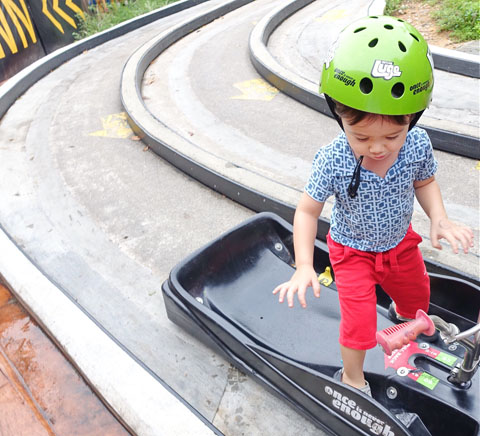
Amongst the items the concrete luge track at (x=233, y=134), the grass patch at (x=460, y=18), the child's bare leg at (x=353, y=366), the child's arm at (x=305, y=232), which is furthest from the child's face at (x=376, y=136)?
the grass patch at (x=460, y=18)

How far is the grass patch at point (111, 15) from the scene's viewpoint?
10.4 m

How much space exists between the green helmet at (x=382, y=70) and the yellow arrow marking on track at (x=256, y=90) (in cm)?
417

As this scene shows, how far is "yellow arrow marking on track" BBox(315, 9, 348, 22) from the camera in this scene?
8633mm

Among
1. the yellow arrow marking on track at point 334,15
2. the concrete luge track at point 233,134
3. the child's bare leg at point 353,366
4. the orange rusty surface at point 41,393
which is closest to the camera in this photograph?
the child's bare leg at point 353,366

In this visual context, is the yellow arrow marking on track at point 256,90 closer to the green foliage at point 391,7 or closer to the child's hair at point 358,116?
the green foliage at point 391,7

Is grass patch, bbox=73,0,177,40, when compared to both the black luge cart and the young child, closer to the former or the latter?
the black luge cart

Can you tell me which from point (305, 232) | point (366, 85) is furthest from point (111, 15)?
point (366, 85)

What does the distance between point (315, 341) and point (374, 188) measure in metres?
0.95

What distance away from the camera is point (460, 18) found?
6.55 metres

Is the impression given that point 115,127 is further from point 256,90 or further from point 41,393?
point 41,393

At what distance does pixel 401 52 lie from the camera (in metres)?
1.56

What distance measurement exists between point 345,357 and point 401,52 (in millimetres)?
1194

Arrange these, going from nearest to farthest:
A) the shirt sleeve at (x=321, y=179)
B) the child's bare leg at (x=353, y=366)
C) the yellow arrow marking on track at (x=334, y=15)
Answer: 1. the shirt sleeve at (x=321, y=179)
2. the child's bare leg at (x=353, y=366)
3. the yellow arrow marking on track at (x=334, y=15)

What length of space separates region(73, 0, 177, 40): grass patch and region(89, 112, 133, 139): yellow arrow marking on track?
5607 mm
